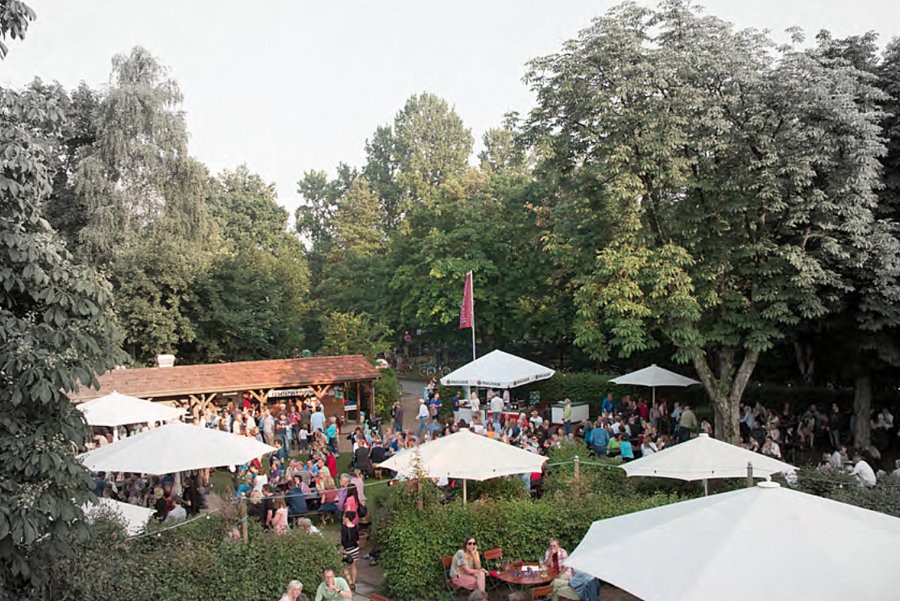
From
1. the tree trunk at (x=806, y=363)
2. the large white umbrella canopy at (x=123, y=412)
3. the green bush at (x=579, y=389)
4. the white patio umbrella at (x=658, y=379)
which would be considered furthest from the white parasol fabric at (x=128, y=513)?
the tree trunk at (x=806, y=363)

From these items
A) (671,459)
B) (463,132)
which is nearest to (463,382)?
(671,459)

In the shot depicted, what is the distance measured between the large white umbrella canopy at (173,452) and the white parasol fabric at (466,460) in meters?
2.92

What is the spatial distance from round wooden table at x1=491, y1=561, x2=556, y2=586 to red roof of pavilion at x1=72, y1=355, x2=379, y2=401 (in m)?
15.3

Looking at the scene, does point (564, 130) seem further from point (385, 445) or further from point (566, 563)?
point (566, 563)

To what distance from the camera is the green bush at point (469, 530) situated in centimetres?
1112

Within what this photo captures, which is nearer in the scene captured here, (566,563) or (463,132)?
(566,563)

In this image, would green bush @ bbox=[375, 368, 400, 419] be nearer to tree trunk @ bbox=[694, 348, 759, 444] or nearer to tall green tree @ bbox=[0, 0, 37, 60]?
tree trunk @ bbox=[694, 348, 759, 444]

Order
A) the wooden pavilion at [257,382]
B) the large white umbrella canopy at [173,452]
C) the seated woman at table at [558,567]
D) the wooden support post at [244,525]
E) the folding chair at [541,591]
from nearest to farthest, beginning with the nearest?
the seated woman at table at [558,567]
the folding chair at [541,591]
the wooden support post at [244,525]
the large white umbrella canopy at [173,452]
the wooden pavilion at [257,382]

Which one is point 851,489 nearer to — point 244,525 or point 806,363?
point 244,525

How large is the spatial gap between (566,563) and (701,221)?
43.0 feet

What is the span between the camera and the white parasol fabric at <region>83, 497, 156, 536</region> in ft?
34.7

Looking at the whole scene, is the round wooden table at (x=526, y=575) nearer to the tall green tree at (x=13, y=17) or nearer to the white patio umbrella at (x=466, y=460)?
the white patio umbrella at (x=466, y=460)

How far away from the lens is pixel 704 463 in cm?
1227

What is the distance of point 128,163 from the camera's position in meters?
31.4
